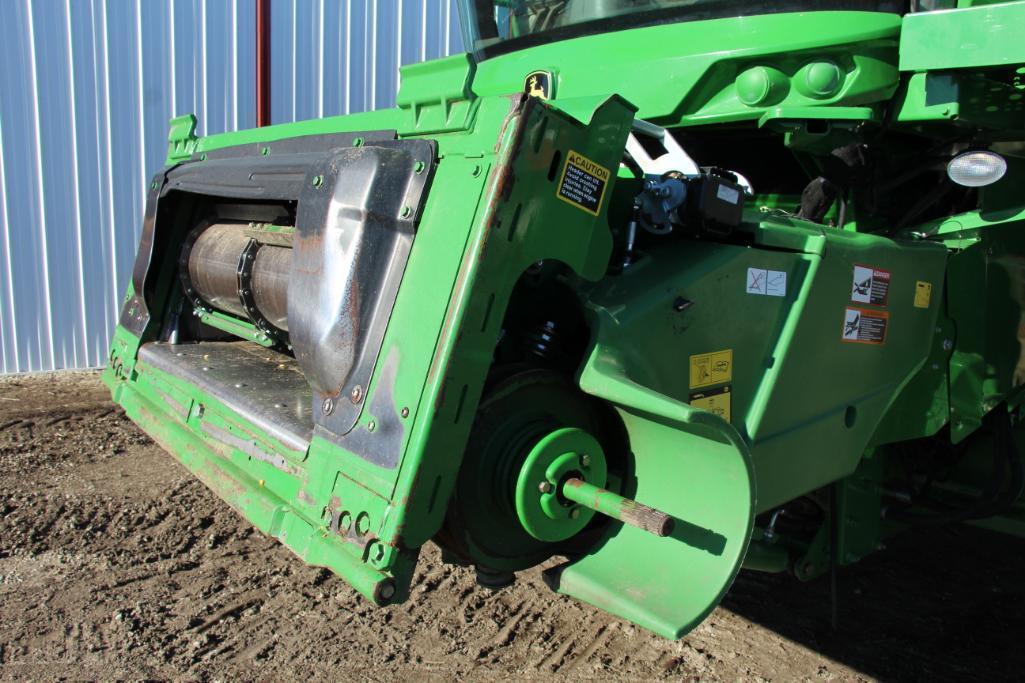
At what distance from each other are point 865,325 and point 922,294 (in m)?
0.30

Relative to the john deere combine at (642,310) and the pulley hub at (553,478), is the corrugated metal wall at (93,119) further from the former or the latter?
the pulley hub at (553,478)

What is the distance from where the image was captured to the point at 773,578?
3373 mm

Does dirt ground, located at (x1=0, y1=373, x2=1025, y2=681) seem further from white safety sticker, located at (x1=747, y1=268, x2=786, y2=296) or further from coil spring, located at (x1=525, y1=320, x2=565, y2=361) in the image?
white safety sticker, located at (x1=747, y1=268, x2=786, y2=296)

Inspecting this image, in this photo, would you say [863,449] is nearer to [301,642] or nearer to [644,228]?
[644,228]

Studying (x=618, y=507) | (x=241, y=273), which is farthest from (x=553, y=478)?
(x=241, y=273)

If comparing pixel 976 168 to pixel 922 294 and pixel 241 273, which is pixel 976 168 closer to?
pixel 922 294

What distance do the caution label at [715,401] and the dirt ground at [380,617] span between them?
3.78ft

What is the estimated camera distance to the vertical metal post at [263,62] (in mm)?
6199

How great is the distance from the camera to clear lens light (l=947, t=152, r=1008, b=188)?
2.15 m

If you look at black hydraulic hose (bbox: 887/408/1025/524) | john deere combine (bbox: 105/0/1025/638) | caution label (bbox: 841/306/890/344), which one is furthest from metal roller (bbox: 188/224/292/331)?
black hydraulic hose (bbox: 887/408/1025/524)

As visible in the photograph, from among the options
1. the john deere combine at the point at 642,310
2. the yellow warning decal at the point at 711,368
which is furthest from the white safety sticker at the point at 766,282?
the yellow warning decal at the point at 711,368

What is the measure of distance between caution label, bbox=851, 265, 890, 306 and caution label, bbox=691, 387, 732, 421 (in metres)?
0.44

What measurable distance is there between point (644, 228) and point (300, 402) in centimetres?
108

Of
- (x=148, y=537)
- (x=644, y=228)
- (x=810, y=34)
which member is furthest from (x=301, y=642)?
(x=810, y=34)
